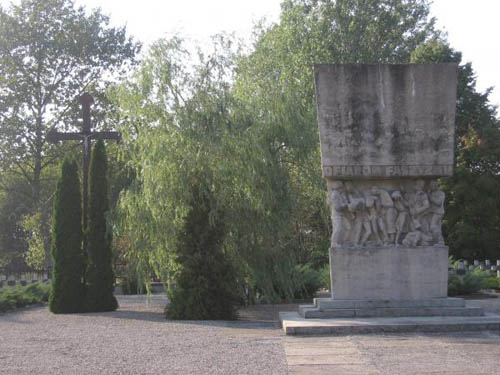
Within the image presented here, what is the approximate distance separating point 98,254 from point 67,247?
0.74 metres

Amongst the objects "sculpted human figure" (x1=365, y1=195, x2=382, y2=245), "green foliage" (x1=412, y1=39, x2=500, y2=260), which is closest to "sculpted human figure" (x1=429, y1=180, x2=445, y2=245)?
"sculpted human figure" (x1=365, y1=195, x2=382, y2=245)

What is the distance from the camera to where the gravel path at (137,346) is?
7223 millimetres

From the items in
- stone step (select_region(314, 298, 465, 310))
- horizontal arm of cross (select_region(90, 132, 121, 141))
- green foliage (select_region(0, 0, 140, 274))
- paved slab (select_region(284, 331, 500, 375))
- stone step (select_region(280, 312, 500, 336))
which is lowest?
paved slab (select_region(284, 331, 500, 375))

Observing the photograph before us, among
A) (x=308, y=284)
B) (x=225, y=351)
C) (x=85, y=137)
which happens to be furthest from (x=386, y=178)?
(x=85, y=137)

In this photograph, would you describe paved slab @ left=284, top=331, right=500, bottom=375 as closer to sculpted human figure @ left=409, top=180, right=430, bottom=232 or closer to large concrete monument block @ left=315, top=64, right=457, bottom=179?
sculpted human figure @ left=409, top=180, right=430, bottom=232

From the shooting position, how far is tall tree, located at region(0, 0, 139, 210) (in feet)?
102

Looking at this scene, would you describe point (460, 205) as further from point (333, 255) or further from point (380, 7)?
point (333, 255)

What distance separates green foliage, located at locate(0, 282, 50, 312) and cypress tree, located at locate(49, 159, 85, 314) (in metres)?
1.46

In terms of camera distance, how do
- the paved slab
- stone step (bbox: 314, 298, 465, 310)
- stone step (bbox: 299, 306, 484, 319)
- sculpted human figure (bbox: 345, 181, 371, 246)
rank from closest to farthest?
the paved slab → stone step (bbox: 299, 306, 484, 319) → stone step (bbox: 314, 298, 465, 310) → sculpted human figure (bbox: 345, 181, 371, 246)

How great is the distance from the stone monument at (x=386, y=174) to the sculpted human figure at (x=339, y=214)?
17 mm

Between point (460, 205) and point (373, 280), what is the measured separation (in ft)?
60.4

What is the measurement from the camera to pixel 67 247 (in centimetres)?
1508

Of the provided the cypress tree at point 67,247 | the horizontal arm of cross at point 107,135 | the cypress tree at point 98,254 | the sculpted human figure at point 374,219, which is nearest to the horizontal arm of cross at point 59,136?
the horizontal arm of cross at point 107,135

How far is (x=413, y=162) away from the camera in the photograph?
1127 cm
